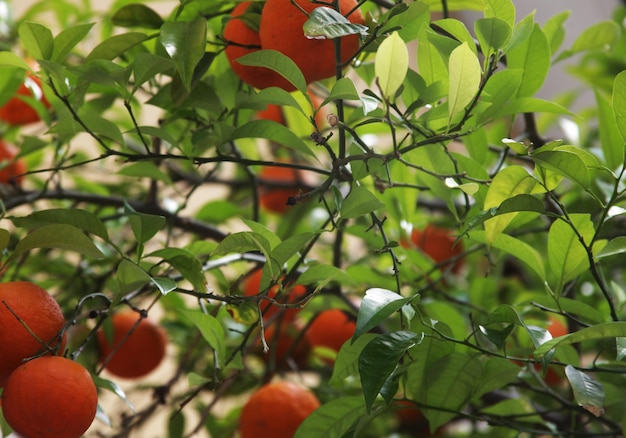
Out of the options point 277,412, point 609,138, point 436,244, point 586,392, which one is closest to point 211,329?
point 277,412

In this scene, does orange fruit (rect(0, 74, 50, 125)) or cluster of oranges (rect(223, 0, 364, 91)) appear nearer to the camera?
cluster of oranges (rect(223, 0, 364, 91))

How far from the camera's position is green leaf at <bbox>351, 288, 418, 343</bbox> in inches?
16.9

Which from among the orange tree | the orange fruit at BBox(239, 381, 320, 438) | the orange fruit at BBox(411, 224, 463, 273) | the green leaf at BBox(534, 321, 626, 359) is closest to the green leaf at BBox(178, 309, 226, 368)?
the orange tree

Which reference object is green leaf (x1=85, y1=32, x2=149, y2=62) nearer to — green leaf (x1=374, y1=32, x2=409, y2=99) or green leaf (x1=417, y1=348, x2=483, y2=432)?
green leaf (x1=374, y1=32, x2=409, y2=99)

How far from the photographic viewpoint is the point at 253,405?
2.37 ft

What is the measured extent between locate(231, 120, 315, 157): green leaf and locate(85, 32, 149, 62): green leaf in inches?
3.8

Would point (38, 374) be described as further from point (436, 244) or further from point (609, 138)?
point (436, 244)

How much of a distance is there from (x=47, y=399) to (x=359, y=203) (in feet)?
0.75

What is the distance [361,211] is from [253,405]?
0.29m

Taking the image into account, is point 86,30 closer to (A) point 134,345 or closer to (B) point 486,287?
(A) point 134,345

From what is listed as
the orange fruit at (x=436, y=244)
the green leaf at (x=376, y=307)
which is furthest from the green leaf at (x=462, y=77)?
the orange fruit at (x=436, y=244)

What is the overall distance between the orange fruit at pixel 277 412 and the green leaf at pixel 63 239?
0.25 m

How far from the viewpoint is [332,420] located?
588 mm

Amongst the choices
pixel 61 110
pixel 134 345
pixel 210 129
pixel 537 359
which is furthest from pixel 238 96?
pixel 134 345
